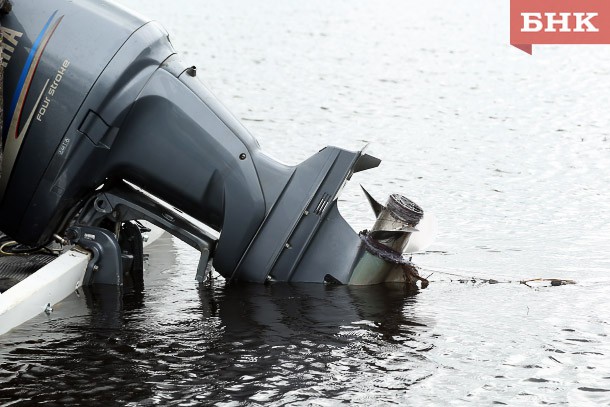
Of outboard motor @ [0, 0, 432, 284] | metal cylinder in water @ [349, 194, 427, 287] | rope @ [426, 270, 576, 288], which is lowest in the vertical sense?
rope @ [426, 270, 576, 288]

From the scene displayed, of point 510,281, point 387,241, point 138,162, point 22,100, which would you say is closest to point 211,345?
point 138,162

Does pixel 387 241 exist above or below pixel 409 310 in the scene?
above

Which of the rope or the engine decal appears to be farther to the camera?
the rope

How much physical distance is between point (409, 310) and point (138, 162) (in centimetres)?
150

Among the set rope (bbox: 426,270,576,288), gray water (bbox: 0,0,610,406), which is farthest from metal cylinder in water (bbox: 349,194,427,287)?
rope (bbox: 426,270,576,288)

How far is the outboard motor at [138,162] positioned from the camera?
6180 mm

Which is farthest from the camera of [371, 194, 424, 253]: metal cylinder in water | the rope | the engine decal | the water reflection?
the rope

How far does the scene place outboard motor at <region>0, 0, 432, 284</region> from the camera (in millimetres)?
6180

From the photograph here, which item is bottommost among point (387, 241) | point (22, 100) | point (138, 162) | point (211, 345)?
point (211, 345)

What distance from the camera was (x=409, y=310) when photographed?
633cm

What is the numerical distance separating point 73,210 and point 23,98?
24.5 inches

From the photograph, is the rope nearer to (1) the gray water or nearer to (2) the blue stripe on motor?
(1) the gray water

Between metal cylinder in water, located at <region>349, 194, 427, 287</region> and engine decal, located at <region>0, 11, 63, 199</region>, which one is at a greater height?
engine decal, located at <region>0, 11, 63, 199</region>

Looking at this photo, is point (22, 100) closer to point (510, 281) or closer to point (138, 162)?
point (138, 162)
